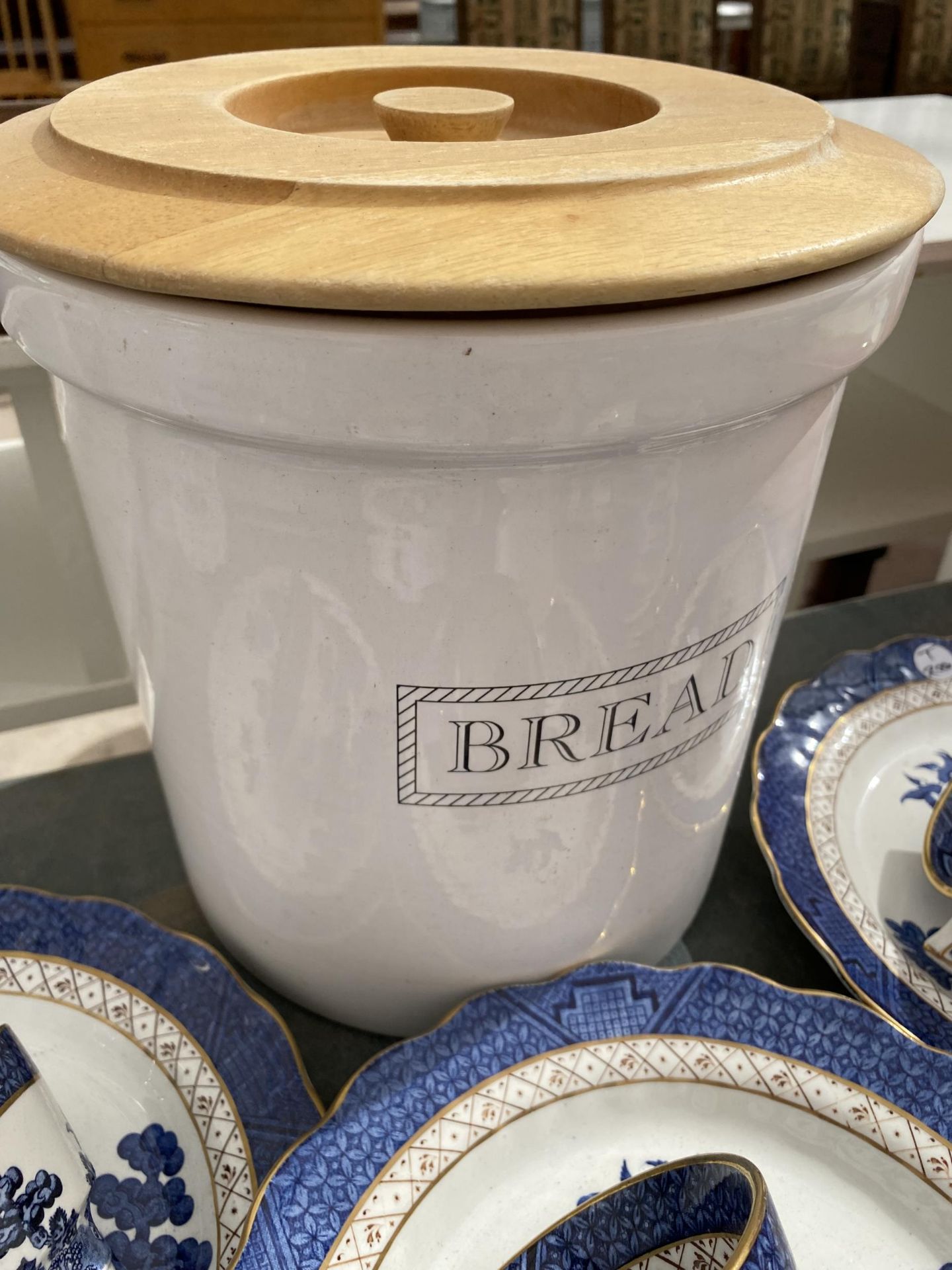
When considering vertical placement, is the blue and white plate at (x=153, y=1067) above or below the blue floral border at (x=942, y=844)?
below

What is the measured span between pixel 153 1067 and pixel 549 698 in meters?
0.20

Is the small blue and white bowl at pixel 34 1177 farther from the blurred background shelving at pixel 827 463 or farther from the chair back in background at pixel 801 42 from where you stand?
the chair back in background at pixel 801 42

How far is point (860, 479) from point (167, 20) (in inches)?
76.7

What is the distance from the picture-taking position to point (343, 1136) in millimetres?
305

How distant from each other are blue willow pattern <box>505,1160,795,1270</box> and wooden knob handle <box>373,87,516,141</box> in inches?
11.4

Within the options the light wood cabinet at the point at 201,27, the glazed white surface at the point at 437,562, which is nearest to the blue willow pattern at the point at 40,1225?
the glazed white surface at the point at 437,562

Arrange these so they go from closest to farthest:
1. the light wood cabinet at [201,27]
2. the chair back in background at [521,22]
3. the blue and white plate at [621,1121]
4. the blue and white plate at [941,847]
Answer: the blue and white plate at [621,1121]
the blue and white plate at [941,847]
the chair back in background at [521,22]
the light wood cabinet at [201,27]

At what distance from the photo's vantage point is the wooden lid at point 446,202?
193 millimetres

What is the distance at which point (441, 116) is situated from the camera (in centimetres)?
29

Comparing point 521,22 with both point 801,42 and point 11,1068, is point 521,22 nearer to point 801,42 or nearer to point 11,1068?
point 801,42

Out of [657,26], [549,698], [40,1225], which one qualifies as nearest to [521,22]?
[657,26]

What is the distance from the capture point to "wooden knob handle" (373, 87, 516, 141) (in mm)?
292

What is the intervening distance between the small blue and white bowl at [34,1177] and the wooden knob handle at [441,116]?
271mm

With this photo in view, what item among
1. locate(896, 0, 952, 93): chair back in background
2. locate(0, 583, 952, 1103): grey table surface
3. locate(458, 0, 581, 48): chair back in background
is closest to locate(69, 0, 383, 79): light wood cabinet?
locate(458, 0, 581, 48): chair back in background
